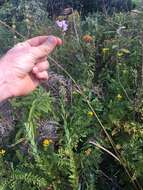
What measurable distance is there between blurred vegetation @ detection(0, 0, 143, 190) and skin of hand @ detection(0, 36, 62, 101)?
108 millimetres

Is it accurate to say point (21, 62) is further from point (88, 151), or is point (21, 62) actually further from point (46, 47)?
point (88, 151)

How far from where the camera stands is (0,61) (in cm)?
243

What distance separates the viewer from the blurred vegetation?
313 cm

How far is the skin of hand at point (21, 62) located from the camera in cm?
243

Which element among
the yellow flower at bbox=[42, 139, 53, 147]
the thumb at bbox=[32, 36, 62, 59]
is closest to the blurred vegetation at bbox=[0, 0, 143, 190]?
the yellow flower at bbox=[42, 139, 53, 147]

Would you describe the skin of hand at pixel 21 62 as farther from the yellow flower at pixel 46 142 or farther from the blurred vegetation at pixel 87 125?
the yellow flower at pixel 46 142

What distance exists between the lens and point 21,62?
2.42 meters

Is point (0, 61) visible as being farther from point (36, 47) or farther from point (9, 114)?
point (9, 114)

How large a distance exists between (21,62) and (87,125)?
111 centimetres

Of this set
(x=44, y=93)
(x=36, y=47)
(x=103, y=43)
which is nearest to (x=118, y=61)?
(x=103, y=43)

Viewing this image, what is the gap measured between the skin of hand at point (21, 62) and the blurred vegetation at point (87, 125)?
0.36 feet

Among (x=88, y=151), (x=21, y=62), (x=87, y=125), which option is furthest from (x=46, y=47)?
(x=87, y=125)

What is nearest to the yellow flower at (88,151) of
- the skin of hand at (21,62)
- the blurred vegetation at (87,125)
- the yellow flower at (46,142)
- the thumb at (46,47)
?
the blurred vegetation at (87,125)

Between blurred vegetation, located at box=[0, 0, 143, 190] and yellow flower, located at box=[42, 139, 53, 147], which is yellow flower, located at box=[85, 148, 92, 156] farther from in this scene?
yellow flower, located at box=[42, 139, 53, 147]
